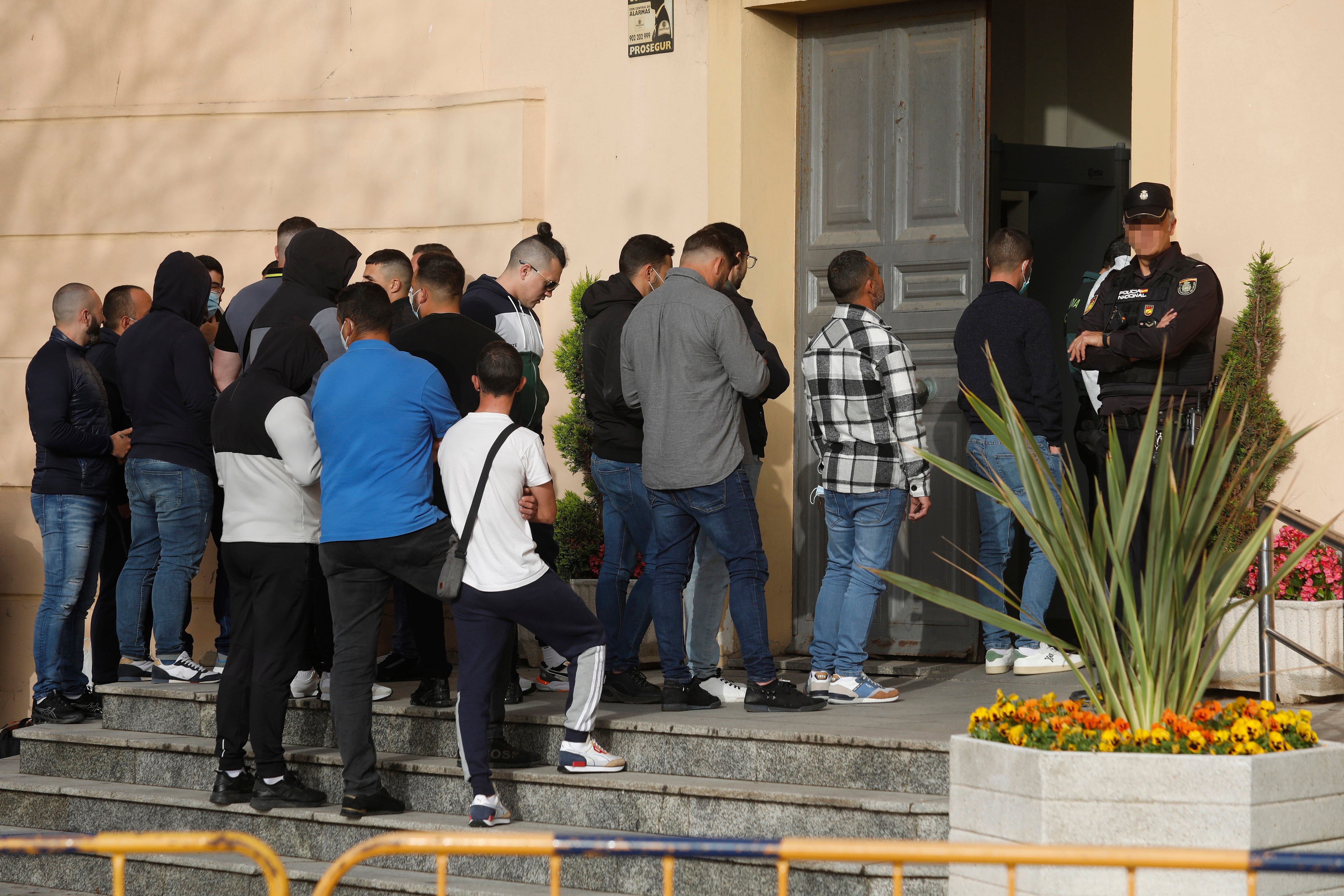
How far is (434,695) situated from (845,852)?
3.69 metres

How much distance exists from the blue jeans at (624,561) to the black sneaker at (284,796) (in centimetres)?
140

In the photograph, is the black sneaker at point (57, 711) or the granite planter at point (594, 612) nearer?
the black sneaker at point (57, 711)

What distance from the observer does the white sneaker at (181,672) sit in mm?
6898

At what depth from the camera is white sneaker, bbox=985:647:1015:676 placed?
6.91 metres

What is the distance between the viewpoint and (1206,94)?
22.2 feet

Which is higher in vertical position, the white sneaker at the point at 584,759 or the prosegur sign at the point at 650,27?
the prosegur sign at the point at 650,27

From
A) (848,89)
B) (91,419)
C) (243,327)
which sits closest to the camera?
(243,327)

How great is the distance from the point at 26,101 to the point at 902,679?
6679 millimetres

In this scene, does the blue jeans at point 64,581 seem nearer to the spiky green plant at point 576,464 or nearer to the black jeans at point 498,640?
the spiky green plant at point 576,464

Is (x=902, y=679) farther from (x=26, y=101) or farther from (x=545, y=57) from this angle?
(x=26, y=101)

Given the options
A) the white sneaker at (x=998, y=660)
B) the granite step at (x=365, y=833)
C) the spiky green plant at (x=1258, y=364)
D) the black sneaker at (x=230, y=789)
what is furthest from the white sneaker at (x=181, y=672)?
the spiky green plant at (x=1258, y=364)

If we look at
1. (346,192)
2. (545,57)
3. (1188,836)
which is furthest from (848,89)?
(1188,836)

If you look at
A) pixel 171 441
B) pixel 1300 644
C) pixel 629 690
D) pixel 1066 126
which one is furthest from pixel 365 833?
pixel 1066 126

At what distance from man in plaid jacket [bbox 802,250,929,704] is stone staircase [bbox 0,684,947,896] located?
1.36 feet
